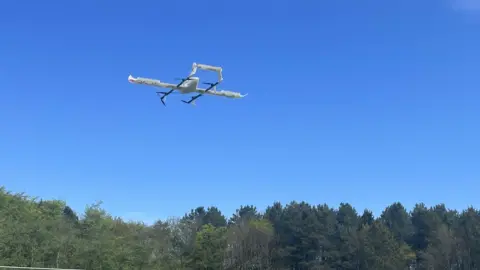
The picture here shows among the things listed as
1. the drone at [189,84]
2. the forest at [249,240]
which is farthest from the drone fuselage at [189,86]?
the forest at [249,240]

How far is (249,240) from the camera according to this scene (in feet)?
262

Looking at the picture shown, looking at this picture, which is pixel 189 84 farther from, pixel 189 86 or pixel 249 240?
pixel 249 240

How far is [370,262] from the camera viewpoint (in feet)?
231

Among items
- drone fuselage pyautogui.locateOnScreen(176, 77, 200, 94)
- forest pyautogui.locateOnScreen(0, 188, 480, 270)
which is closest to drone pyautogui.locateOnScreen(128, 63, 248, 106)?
drone fuselage pyautogui.locateOnScreen(176, 77, 200, 94)

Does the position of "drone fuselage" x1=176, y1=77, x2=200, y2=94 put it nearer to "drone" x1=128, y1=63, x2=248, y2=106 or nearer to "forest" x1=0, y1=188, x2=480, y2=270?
"drone" x1=128, y1=63, x2=248, y2=106

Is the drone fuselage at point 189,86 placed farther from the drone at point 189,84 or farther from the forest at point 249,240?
the forest at point 249,240

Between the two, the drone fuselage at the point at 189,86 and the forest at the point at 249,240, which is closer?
the drone fuselage at the point at 189,86

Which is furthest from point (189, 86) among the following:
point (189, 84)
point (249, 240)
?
point (249, 240)

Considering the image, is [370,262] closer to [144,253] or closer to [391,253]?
[391,253]

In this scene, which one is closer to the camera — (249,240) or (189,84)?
(189,84)

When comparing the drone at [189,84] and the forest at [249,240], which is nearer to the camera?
the drone at [189,84]

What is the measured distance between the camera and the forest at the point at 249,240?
46344mm

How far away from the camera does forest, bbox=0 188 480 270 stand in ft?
152

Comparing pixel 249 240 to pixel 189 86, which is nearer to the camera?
pixel 189 86
